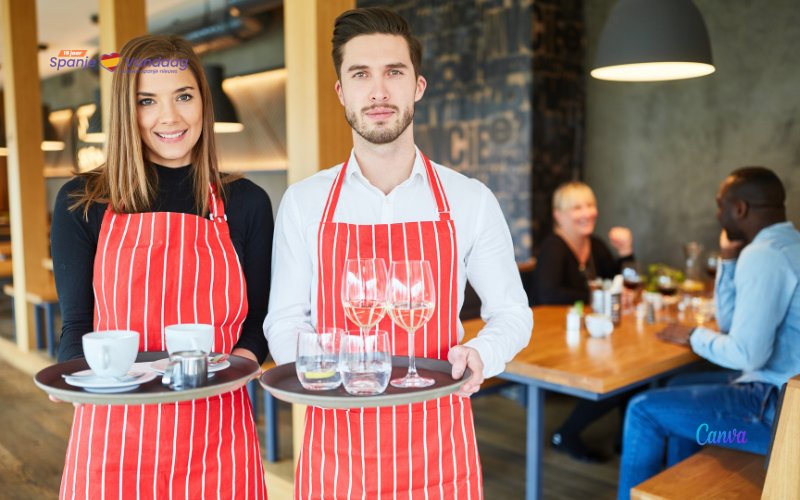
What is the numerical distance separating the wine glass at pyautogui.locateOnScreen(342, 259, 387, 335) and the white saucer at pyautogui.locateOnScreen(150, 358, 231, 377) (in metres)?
0.29

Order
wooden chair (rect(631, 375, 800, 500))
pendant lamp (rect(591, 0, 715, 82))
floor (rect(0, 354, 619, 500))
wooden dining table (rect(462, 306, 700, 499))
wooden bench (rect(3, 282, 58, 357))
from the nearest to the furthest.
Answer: wooden chair (rect(631, 375, 800, 500)), wooden dining table (rect(462, 306, 700, 499)), pendant lamp (rect(591, 0, 715, 82)), floor (rect(0, 354, 619, 500)), wooden bench (rect(3, 282, 58, 357))

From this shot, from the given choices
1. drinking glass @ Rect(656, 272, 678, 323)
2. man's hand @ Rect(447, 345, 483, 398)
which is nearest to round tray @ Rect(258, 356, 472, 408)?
man's hand @ Rect(447, 345, 483, 398)

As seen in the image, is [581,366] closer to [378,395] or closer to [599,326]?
[599,326]

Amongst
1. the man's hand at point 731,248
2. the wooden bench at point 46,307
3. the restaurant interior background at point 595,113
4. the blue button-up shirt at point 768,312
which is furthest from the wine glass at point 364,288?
the wooden bench at point 46,307

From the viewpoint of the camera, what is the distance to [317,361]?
146cm

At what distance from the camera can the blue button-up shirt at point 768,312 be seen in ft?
8.79

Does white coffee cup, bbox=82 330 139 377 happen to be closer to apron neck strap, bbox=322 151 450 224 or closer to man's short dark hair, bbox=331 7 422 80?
apron neck strap, bbox=322 151 450 224

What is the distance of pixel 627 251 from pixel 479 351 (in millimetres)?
3563

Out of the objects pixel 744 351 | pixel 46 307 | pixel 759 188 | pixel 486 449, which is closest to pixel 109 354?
pixel 744 351

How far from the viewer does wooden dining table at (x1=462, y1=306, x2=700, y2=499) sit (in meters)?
2.63

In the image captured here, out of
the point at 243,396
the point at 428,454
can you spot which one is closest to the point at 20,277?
the point at 243,396

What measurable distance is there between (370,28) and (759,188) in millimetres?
2044

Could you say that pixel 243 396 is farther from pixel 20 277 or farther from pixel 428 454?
pixel 20 277

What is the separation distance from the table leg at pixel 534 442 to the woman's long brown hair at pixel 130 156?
5.52 ft
